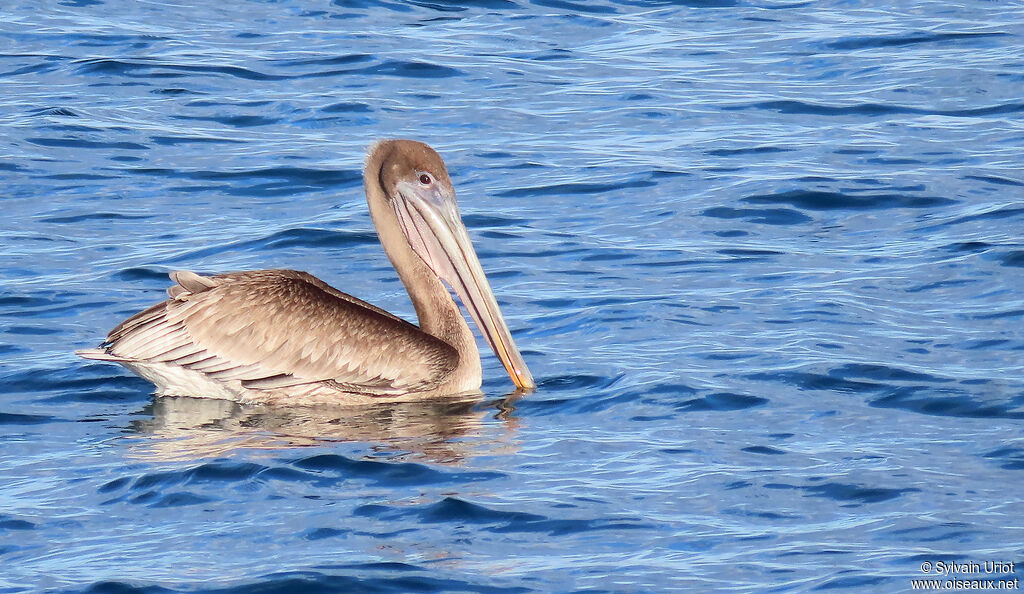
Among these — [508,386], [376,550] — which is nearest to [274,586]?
[376,550]

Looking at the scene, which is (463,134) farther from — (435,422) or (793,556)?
(793,556)

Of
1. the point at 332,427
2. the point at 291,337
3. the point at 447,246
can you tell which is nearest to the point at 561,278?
the point at 447,246

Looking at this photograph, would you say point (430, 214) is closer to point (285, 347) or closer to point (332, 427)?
point (285, 347)

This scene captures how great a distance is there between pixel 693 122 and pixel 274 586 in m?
8.79

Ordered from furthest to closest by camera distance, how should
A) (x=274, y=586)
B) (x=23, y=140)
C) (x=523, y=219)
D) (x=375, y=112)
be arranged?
(x=375, y=112), (x=23, y=140), (x=523, y=219), (x=274, y=586)

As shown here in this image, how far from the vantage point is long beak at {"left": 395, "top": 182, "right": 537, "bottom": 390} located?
828 cm

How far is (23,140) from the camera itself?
42.5ft

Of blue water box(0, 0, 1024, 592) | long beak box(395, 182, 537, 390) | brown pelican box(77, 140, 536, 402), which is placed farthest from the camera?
long beak box(395, 182, 537, 390)

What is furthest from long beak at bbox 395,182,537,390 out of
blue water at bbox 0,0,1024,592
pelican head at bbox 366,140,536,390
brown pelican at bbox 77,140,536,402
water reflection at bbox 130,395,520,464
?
water reflection at bbox 130,395,520,464

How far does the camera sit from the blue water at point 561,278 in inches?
226

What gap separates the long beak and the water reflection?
498 millimetres

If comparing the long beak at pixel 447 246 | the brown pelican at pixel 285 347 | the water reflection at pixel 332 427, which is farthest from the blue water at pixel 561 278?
the long beak at pixel 447 246

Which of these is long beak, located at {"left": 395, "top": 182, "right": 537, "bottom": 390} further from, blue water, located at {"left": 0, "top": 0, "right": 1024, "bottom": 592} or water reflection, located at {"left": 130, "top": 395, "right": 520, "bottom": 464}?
water reflection, located at {"left": 130, "top": 395, "right": 520, "bottom": 464}

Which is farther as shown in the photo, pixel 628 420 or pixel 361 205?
pixel 361 205
